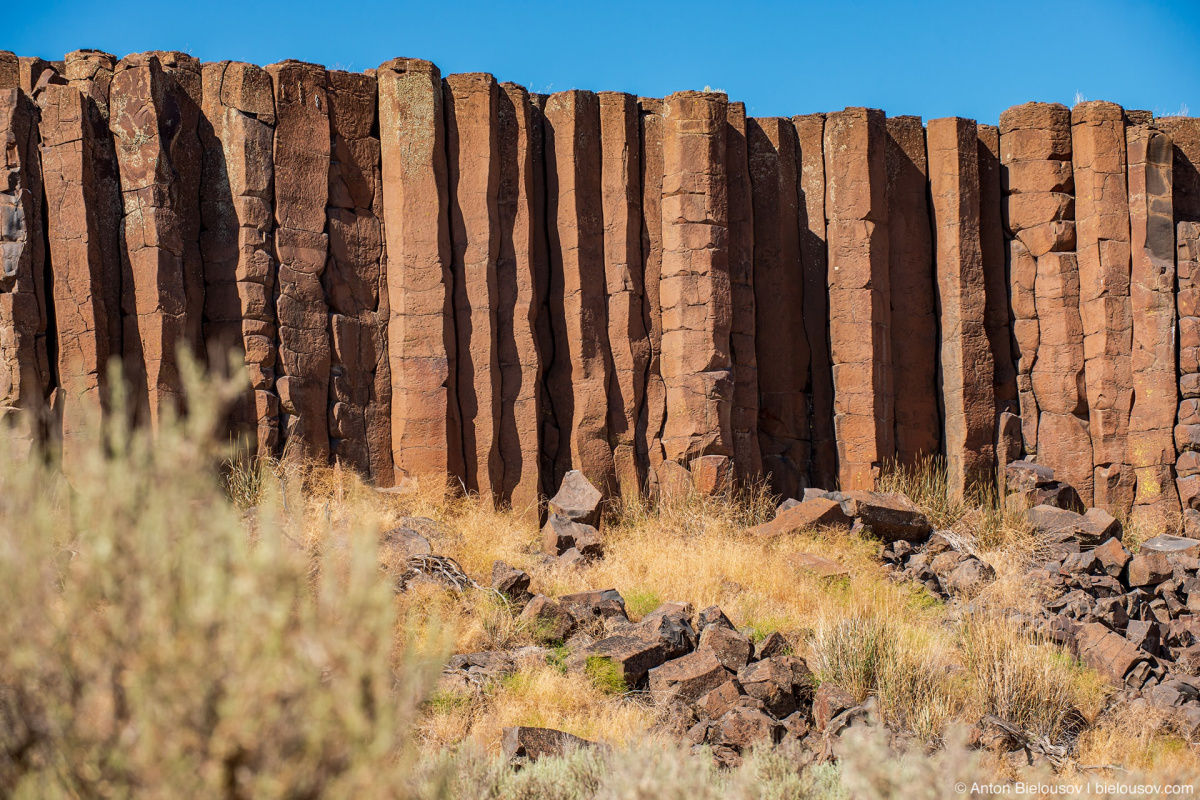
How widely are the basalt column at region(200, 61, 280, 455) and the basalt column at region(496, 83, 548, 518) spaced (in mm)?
2381

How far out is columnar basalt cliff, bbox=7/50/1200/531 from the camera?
34.8 ft

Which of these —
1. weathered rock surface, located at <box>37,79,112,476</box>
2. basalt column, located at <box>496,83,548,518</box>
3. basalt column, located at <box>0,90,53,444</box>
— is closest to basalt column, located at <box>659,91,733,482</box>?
basalt column, located at <box>496,83,548,518</box>

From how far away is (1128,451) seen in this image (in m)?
12.9

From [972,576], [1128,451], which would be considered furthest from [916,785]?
[1128,451]

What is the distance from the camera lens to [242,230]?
11055mm

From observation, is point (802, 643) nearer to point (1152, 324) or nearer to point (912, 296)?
point (912, 296)

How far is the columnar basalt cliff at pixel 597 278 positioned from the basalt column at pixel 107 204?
0.11 feet

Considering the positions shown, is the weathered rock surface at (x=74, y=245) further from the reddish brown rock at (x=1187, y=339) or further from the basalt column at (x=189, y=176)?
the reddish brown rock at (x=1187, y=339)

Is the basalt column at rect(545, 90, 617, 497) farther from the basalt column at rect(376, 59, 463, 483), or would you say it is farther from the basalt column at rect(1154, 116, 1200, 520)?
the basalt column at rect(1154, 116, 1200, 520)

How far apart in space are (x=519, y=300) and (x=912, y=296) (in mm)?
4879

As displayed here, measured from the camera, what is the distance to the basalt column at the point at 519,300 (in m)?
11.6

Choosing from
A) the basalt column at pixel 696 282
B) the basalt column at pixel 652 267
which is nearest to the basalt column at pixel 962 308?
the basalt column at pixel 696 282

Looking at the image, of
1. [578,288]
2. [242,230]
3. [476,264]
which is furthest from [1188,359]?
[242,230]

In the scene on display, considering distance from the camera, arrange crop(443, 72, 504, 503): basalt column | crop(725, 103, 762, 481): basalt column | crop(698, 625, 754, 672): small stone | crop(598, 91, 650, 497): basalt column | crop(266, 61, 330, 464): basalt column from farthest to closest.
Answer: crop(725, 103, 762, 481): basalt column → crop(598, 91, 650, 497): basalt column → crop(443, 72, 504, 503): basalt column → crop(266, 61, 330, 464): basalt column → crop(698, 625, 754, 672): small stone
